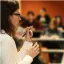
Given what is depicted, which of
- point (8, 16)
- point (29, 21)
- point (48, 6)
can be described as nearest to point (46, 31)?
point (29, 21)

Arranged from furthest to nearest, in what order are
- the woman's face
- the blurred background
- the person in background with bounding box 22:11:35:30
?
1. the blurred background
2. the person in background with bounding box 22:11:35:30
3. the woman's face

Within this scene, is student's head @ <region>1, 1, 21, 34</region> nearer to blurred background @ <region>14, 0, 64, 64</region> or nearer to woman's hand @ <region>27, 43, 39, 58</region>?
woman's hand @ <region>27, 43, 39, 58</region>

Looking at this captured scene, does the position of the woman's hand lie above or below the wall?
above

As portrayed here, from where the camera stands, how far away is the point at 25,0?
9312 millimetres

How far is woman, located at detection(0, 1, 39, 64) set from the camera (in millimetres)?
1471

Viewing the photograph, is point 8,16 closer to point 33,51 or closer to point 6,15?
point 6,15

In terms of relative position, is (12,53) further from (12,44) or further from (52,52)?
(52,52)

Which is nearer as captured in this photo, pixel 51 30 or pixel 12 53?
pixel 12 53

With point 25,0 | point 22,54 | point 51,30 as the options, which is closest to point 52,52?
point 51,30

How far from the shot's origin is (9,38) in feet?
4.90


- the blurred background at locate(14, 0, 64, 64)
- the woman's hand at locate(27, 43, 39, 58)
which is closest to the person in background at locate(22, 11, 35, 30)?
the blurred background at locate(14, 0, 64, 64)

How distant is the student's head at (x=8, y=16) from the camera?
1552mm

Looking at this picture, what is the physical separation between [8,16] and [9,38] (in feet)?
0.50

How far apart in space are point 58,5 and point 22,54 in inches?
321
